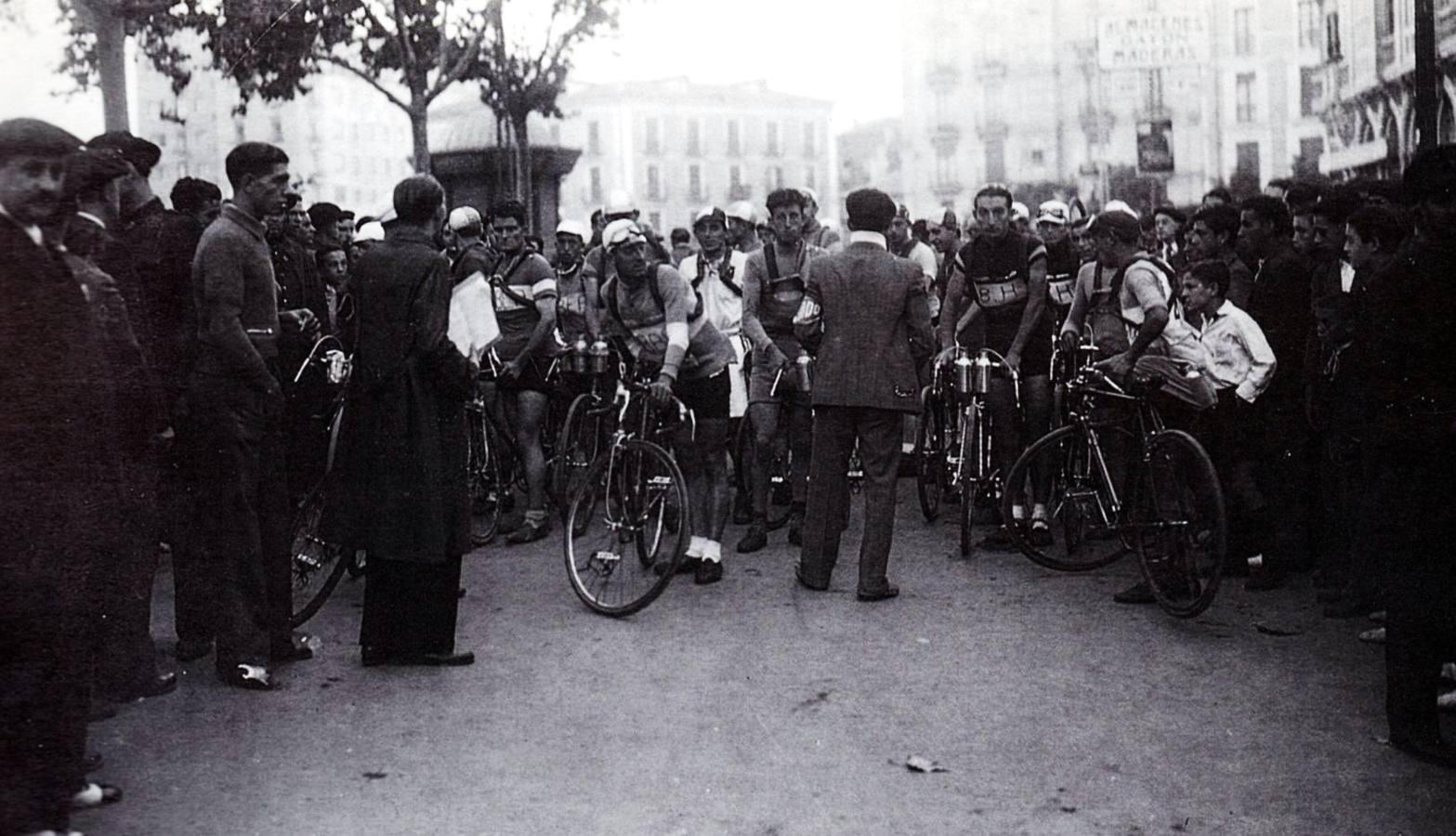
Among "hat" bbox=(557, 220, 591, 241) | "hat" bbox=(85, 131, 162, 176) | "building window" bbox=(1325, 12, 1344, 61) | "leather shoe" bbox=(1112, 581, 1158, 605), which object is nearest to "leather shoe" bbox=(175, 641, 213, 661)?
"hat" bbox=(85, 131, 162, 176)

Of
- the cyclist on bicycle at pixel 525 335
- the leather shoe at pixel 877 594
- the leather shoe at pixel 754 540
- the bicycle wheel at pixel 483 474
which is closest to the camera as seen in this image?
the leather shoe at pixel 877 594

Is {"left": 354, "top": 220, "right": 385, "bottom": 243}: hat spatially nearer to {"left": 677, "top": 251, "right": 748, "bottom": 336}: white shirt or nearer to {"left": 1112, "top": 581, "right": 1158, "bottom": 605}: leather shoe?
{"left": 677, "top": 251, "right": 748, "bottom": 336}: white shirt

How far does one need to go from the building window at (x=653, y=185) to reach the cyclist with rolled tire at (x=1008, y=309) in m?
61.1

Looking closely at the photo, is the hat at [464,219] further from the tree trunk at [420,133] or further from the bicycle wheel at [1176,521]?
the tree trunk at [420,133]

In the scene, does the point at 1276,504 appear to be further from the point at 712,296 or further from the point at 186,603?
the point at 186,603

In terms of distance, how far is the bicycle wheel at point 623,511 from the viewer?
25.0 feet

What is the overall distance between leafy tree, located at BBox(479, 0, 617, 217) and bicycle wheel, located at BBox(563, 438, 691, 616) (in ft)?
29.5

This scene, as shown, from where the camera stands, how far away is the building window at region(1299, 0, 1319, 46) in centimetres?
1196

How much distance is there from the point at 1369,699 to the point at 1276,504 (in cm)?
257

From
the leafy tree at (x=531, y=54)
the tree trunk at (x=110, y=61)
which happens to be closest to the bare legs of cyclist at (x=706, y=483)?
the tree trunk at (x=110, y=61)

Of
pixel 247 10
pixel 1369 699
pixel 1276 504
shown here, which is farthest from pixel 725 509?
pixel 247 10

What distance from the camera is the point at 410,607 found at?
6641 mm

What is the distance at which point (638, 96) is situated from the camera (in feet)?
153

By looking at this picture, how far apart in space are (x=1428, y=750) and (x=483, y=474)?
21.2 ft
